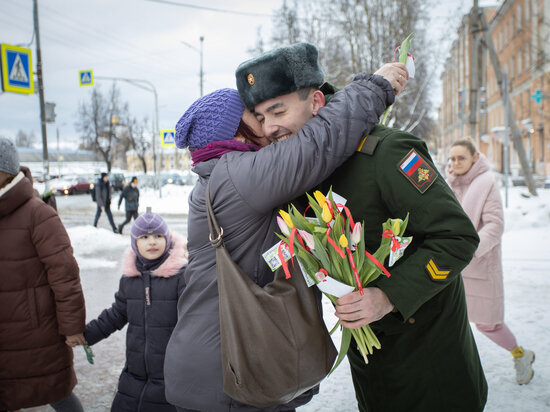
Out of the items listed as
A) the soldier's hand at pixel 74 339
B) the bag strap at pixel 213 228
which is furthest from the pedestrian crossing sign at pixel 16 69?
the bag strap at pixel 213 228

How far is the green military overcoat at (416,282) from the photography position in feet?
5.24

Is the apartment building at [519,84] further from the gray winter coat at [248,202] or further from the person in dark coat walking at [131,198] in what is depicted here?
the gray winter coat at [248,202]

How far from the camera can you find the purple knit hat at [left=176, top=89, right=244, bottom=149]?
1.76m

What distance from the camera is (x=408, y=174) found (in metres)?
1.63

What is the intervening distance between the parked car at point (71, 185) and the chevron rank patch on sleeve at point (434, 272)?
133ft

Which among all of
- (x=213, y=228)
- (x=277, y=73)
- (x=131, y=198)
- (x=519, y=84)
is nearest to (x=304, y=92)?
(x=277, y=73)

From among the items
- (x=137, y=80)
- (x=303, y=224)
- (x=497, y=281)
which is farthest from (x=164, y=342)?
(x=137, y=80)

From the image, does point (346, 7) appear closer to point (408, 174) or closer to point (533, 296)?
point (533, 296)

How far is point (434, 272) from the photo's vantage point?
159 centimetres

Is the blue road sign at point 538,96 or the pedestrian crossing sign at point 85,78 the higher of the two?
the pedestrian crossing sign at point 85,78

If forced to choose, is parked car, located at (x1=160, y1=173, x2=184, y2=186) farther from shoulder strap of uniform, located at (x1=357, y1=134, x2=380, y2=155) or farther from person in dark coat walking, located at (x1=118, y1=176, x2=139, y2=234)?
shoulder strap of uniform, located at (x1=357, y1=134, x2=380, y2=155)

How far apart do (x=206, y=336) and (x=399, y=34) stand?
62.7 feet

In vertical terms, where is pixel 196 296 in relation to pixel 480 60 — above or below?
below

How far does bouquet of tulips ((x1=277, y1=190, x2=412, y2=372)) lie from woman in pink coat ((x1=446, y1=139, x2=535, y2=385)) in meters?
2.75
